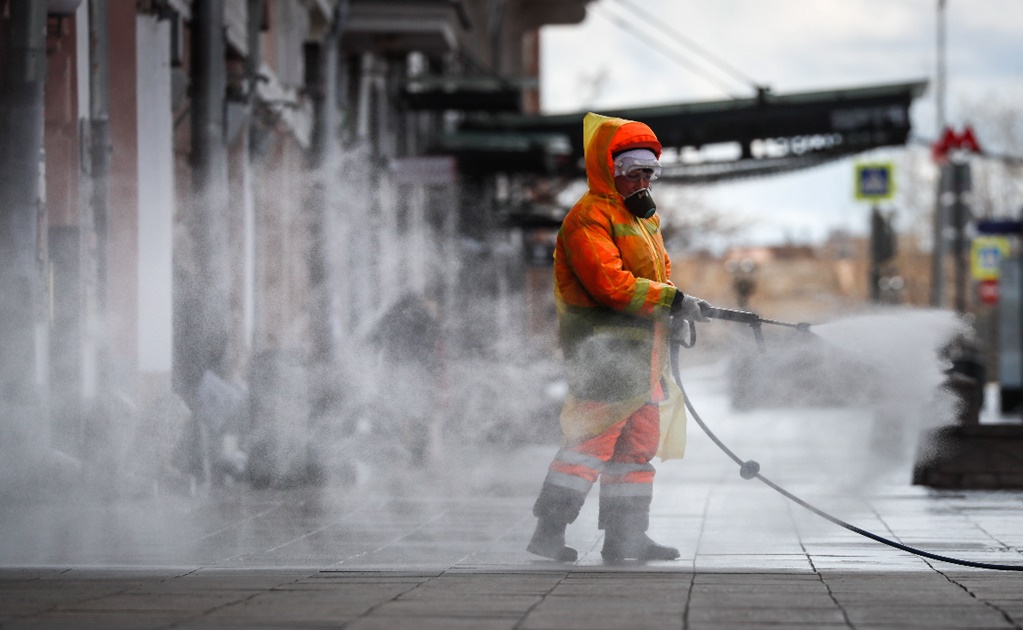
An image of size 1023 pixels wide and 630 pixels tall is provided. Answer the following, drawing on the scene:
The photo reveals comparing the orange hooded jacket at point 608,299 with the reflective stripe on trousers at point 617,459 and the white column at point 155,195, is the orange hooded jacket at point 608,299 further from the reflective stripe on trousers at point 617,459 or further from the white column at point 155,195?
the white column at point 155,195

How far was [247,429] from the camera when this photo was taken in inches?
476

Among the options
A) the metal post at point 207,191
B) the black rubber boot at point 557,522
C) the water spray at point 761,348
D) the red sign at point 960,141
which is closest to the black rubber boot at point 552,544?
the black rubber boot at point 557,522

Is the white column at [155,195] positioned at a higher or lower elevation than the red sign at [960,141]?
lower

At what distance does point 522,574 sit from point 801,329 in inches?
61.1

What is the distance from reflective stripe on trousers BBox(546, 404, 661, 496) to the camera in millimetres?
A: 7441

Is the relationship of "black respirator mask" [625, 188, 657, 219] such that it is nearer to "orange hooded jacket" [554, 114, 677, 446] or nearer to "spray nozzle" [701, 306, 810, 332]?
"orange hooded jacket" [554, 114, 677, 446]

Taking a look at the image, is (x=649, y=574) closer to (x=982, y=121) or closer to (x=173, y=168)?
(x=173, y=168)

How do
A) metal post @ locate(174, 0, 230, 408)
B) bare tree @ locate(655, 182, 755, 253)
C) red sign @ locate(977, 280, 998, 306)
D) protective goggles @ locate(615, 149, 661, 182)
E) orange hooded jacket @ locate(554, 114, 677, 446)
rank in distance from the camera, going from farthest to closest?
1. bare tree @ locate(655, 182, 755, 253)
2. red sign @ locate(977, 280, 998, 306)
3. metal post @ locate(174, 0, 230, 408)
4. protective goggles @ locate(615, 149, 661, 182)
5. orange hooded jacket @ locate(554, 114, 677, 446)

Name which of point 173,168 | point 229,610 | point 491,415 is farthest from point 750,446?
point 229,610

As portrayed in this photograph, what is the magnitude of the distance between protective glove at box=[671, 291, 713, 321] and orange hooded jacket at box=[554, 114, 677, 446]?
28mm

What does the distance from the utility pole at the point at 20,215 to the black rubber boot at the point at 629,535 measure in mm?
3370

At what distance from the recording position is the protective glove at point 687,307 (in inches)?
291

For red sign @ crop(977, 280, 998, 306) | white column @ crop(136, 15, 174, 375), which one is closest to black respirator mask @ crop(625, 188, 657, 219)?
white column @ crop(136, 15, 174, 375)

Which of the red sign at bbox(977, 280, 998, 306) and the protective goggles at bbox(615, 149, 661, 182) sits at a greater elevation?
the protective goggles at bbox(615, 149, 661, 182)
